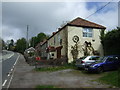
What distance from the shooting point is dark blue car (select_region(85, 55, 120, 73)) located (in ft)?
43.3

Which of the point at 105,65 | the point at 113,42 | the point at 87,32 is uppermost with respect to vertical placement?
the point at 87,32

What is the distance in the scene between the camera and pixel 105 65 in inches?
539

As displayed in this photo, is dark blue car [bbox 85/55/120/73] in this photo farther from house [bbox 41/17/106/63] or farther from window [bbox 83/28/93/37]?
window [bbox 83/28/93/37]

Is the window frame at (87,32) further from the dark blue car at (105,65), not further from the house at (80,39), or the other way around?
the dark blue car at (105,65)

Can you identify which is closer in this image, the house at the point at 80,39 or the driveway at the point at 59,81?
the driveway at the point at 59,81

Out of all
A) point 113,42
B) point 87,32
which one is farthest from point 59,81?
point 87,32

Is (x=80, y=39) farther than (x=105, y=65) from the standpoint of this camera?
Yes

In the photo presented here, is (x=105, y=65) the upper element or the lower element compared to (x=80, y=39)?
lower

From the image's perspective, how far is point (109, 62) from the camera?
1406 centimetres

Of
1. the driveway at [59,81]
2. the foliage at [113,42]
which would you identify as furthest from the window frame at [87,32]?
the driveway at [59,81]

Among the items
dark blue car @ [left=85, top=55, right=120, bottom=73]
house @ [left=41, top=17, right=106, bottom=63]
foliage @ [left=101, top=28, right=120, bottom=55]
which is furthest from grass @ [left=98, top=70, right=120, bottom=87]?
house @ [left=41, top=17, right=106, bottom=63]

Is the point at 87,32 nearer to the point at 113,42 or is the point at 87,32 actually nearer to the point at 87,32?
the point at 87,32

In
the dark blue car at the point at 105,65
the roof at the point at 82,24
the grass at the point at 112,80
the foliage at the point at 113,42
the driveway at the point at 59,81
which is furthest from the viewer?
the roof at the point at 82,24

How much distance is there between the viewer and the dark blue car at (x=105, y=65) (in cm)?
1320
